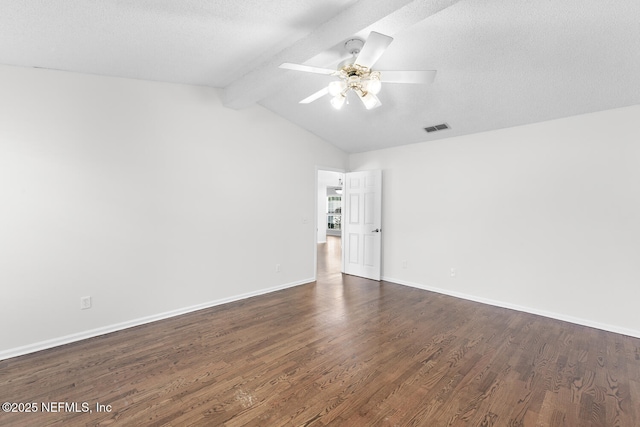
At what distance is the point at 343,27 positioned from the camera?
233cm

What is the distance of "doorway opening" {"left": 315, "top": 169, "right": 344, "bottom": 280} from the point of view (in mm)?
6492

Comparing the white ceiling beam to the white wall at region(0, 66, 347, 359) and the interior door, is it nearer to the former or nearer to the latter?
the white wall at region(0, 66, 347, 359)

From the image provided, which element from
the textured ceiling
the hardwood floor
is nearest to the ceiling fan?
the textured ceiling

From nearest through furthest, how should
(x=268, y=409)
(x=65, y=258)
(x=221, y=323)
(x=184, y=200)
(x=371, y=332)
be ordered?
(x=268, y=409) < (x=65, y=258) < (x=371, y=332) < (x=221, y=323) < (x=184, y=200)

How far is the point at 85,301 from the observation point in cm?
306

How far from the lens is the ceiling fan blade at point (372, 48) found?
1864mm

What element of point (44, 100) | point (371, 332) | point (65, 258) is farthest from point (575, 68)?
point (65, 258)

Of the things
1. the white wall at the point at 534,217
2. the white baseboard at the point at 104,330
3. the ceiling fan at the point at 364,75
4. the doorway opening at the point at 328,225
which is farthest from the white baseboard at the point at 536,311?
the ceiling fan at the point at 364,75

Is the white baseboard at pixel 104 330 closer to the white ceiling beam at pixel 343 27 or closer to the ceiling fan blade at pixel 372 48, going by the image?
the white ceiling beam at pixel 343 27

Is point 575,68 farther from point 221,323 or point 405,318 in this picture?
point 221,323

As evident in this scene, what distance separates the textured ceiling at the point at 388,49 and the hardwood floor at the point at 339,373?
2687 millimetres

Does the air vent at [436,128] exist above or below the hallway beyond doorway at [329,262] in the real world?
above

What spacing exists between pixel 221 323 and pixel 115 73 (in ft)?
9.88

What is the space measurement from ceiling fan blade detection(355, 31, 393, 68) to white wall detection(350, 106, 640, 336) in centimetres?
293
